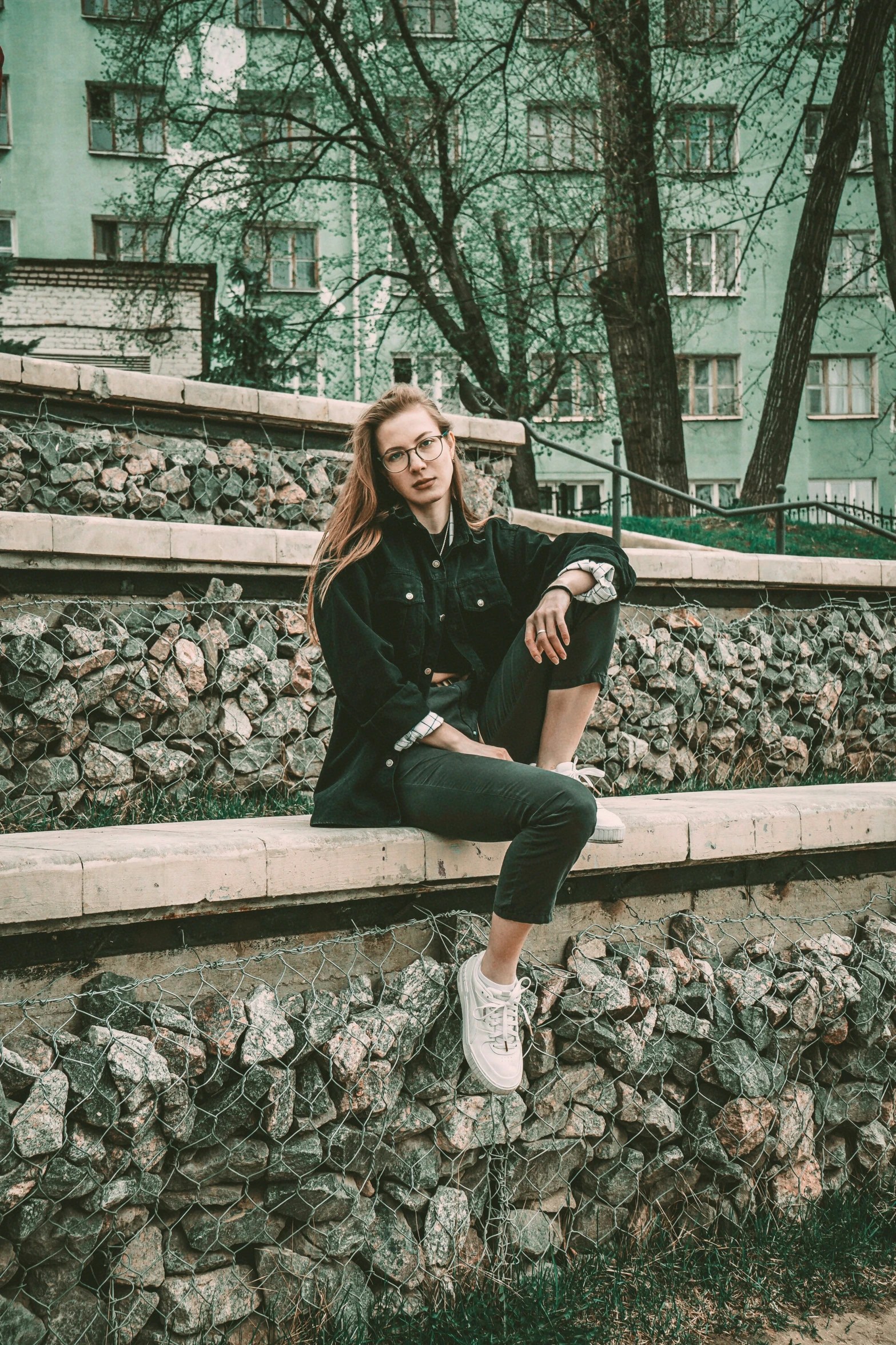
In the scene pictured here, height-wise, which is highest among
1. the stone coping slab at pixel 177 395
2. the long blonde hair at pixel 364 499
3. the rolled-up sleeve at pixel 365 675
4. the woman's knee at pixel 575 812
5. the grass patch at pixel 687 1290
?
the stone coping slab at pixel 177 395

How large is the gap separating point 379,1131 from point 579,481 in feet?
79.0

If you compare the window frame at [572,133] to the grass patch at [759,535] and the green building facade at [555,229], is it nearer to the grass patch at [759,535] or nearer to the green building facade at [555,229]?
the green building facade at [555,229]

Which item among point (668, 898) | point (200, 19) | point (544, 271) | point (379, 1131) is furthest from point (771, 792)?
point (200, 19)

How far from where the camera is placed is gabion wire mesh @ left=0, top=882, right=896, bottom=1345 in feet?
7.88

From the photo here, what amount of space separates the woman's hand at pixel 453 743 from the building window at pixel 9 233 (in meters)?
22.7

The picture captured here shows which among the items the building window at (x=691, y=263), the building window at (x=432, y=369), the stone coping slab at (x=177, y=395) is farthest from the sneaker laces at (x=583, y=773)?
the building window at (x=691, y=263)

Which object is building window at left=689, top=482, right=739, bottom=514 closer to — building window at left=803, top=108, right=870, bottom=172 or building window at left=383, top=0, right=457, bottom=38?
building window at left=803, top=108, right=870, bottom=172

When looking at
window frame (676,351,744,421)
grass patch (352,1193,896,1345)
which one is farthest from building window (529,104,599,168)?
window frame (676,351,744,421)

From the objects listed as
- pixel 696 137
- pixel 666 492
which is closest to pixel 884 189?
pixel 696 137

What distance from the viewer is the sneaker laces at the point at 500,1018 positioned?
8.82 feet

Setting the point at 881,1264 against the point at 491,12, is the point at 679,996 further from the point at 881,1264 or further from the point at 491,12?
the point at 491,12

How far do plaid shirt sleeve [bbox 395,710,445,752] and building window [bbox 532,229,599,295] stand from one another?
31.3 feet

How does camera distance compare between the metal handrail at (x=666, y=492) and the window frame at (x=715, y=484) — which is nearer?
the metal handrail at (x=666, y=492)

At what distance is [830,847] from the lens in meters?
3.46
